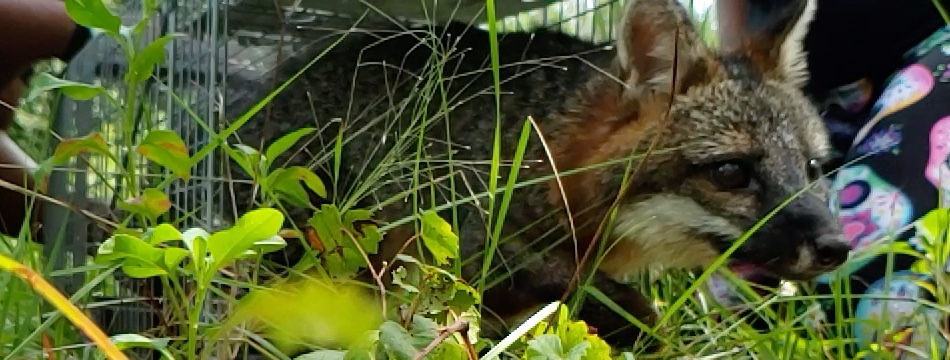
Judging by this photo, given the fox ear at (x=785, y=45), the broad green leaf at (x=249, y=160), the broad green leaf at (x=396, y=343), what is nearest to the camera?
the broad green leaf at (x=396, y=343)

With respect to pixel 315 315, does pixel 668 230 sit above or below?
below

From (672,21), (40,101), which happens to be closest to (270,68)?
(40,101)

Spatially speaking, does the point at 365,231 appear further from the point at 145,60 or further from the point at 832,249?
the point at 832,249

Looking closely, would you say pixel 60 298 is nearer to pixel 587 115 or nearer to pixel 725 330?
pixel 725 330

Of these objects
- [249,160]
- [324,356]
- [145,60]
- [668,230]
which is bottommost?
[668,230]

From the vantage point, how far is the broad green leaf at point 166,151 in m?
0.82

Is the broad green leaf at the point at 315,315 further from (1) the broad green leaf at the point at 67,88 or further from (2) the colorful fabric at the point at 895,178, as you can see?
(2) the colorful fabric at the point at 895,178

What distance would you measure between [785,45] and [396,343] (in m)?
1.15

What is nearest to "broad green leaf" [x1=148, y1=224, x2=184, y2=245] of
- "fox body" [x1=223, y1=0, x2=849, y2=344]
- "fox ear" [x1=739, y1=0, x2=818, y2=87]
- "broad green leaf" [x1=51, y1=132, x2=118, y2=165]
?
"broad green leaf" [x1=51, y1=132, x2=118, y2=165]

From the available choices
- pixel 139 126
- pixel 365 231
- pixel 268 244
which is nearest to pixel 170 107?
pixel 139 126

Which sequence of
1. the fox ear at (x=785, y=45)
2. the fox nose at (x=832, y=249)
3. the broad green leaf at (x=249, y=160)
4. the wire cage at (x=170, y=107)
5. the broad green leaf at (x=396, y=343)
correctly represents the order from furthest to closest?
the fox ear at (x=785, y=45) → the fox nose at (x=832, y=249) → the wire cage at (x=170, y=107) → the broad green leaf at (x=249, y=160) → the broad green leaf at (x=396, y=343)

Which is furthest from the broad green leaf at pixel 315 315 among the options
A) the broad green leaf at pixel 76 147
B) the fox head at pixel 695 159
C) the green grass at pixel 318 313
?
the fox head at pixel 695 159

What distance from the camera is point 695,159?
1.36m

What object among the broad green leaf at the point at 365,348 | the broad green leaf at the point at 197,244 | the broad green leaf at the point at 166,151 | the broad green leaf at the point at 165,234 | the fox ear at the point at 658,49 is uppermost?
the fox ear at the point at 658,49
